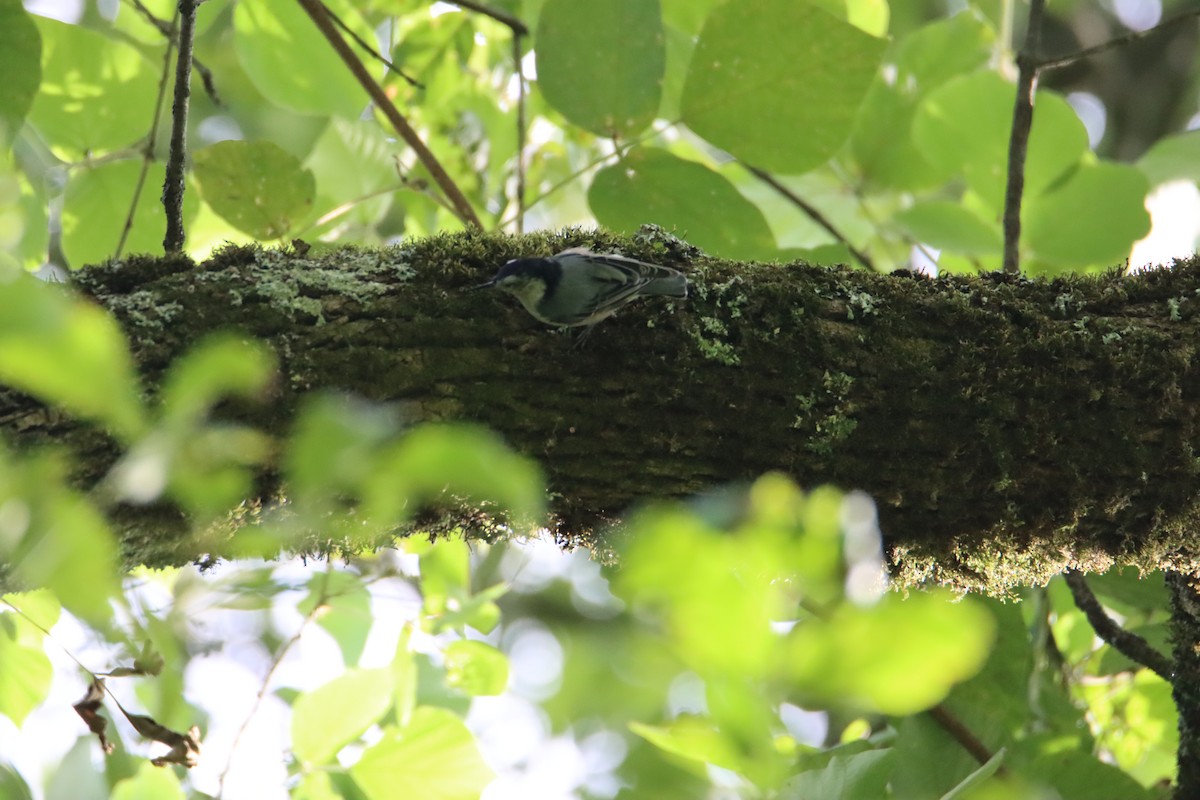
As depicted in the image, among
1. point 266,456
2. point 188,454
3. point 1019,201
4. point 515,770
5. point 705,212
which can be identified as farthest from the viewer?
point 515,770

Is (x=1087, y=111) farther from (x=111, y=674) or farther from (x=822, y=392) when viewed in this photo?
(x=111, y=674)

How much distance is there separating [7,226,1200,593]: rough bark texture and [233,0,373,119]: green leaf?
1096mm

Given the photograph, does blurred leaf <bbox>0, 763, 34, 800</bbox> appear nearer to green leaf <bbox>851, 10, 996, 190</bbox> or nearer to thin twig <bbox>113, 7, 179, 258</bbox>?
thin twig <bbox>113, 7, 179, 258</bbox>

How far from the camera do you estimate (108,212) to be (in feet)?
8.34

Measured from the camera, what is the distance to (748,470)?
1.64 meters

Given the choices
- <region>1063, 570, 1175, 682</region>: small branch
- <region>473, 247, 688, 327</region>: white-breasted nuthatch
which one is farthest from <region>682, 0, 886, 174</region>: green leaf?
<region>1063, 570, 1175, 682</region>: small branch

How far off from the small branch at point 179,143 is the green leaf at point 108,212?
21.6 inches

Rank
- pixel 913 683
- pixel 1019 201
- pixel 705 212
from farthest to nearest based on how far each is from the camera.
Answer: pixel 1019 201, pixel 705 212, pixel 913 683

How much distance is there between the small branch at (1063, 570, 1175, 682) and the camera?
2307 millimetres

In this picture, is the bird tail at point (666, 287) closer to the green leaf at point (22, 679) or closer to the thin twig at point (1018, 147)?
the thin twig at point (1018, 147)

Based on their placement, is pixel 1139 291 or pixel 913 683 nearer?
pixel 913 683

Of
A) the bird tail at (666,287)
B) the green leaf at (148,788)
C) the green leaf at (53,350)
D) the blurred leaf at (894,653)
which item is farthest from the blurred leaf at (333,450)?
the green leaf at (148,788)

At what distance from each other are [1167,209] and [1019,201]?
148 centimetres

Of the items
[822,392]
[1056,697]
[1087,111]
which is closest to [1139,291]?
[822,392]
